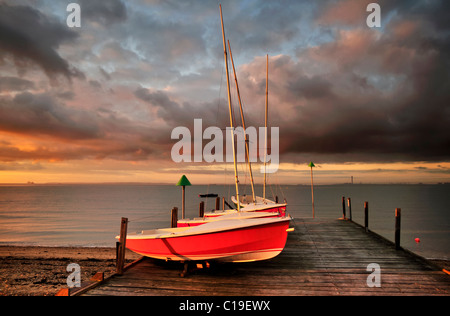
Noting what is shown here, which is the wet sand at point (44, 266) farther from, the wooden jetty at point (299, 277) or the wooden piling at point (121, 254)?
the wooden jetty at point (299, 277)

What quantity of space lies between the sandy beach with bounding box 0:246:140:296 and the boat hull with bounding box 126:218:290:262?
254cm

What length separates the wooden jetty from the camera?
18.4 feet

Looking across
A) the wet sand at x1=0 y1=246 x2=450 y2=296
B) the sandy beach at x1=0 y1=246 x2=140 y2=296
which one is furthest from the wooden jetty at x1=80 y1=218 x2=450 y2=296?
the sandy beach at x1=0 y1=246 x2=140 y2=296

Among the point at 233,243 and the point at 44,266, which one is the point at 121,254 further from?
the point at 44,266

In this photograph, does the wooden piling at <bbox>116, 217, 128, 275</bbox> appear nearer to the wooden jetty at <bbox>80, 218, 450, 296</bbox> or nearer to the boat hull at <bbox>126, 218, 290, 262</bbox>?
the wooden jetty at <bbox>80, 218, 450, 296</bbox>

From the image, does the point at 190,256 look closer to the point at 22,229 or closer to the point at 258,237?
the point at 258,237

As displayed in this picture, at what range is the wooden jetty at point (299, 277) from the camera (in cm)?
560

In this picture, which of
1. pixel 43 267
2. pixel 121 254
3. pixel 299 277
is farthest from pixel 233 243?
pixel 43 267

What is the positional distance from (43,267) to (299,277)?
1334 centimetres

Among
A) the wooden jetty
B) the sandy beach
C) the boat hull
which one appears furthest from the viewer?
the sandy beach

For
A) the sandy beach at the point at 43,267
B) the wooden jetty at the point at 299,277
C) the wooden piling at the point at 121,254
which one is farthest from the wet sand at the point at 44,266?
the wooden jetty at the point at 299,277

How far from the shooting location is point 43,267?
42.2 feet
